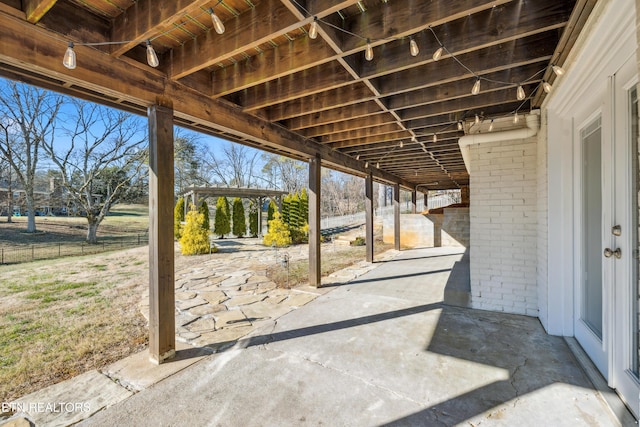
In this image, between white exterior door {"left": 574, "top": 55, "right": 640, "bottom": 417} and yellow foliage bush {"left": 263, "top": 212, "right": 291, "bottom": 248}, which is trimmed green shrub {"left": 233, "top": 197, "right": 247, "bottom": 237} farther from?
white exterior door {"left": 574, "top": 55, "right": 640, "bottom": 417}

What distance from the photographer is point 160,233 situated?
7.82 ft

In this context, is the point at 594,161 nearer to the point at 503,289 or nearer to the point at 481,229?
the point at 481,229

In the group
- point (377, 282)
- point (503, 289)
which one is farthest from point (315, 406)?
point (377, 282)

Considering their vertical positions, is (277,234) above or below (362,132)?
below

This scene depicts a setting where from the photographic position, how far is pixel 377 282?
4910 mm

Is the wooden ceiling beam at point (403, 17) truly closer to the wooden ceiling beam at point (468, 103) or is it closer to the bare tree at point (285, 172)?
the wooden ceiling beam at point (468, 103)

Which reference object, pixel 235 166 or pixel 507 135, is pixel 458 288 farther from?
pixel 235 166

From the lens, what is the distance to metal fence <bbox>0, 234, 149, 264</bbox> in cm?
802

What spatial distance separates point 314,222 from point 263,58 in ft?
9.18

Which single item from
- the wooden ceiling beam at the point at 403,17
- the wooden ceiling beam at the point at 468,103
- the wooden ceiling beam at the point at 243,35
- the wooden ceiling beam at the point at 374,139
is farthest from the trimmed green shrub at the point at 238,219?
the wooden ceiling beam at the point at 403,17

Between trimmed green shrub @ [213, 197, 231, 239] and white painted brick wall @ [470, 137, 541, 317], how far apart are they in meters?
10.9

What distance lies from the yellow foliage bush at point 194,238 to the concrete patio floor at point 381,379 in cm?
585

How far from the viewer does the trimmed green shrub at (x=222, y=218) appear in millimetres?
12320

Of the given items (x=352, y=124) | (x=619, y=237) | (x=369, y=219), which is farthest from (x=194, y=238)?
(x=619, y=237)
